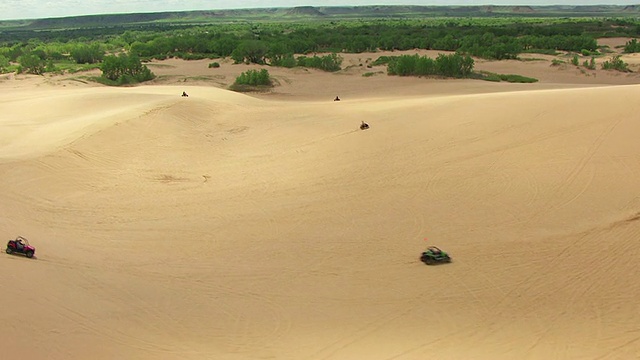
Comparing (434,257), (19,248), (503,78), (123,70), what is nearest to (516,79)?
(503,78)

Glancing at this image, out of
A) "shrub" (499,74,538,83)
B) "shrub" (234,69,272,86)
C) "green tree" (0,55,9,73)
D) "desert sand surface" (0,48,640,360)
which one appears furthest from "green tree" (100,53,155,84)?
"shrub" (499,74,538,83)

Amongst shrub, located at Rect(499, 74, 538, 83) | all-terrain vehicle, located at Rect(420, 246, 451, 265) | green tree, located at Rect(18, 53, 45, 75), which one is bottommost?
all-terrain vehicle, located at Rect(420, 246, 451, 265)

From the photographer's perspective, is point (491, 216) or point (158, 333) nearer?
point (158, 333)

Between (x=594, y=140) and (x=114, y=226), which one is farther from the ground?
(x=594, y=140)

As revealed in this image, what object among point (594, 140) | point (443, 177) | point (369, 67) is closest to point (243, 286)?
point (443, 177)

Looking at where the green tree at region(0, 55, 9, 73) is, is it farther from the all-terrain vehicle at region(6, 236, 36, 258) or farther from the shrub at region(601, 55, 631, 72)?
the shrub at region(601, 55, 631, 72)

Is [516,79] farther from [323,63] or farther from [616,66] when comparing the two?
[323,63]

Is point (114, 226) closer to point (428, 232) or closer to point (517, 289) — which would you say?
point (428, 232)
